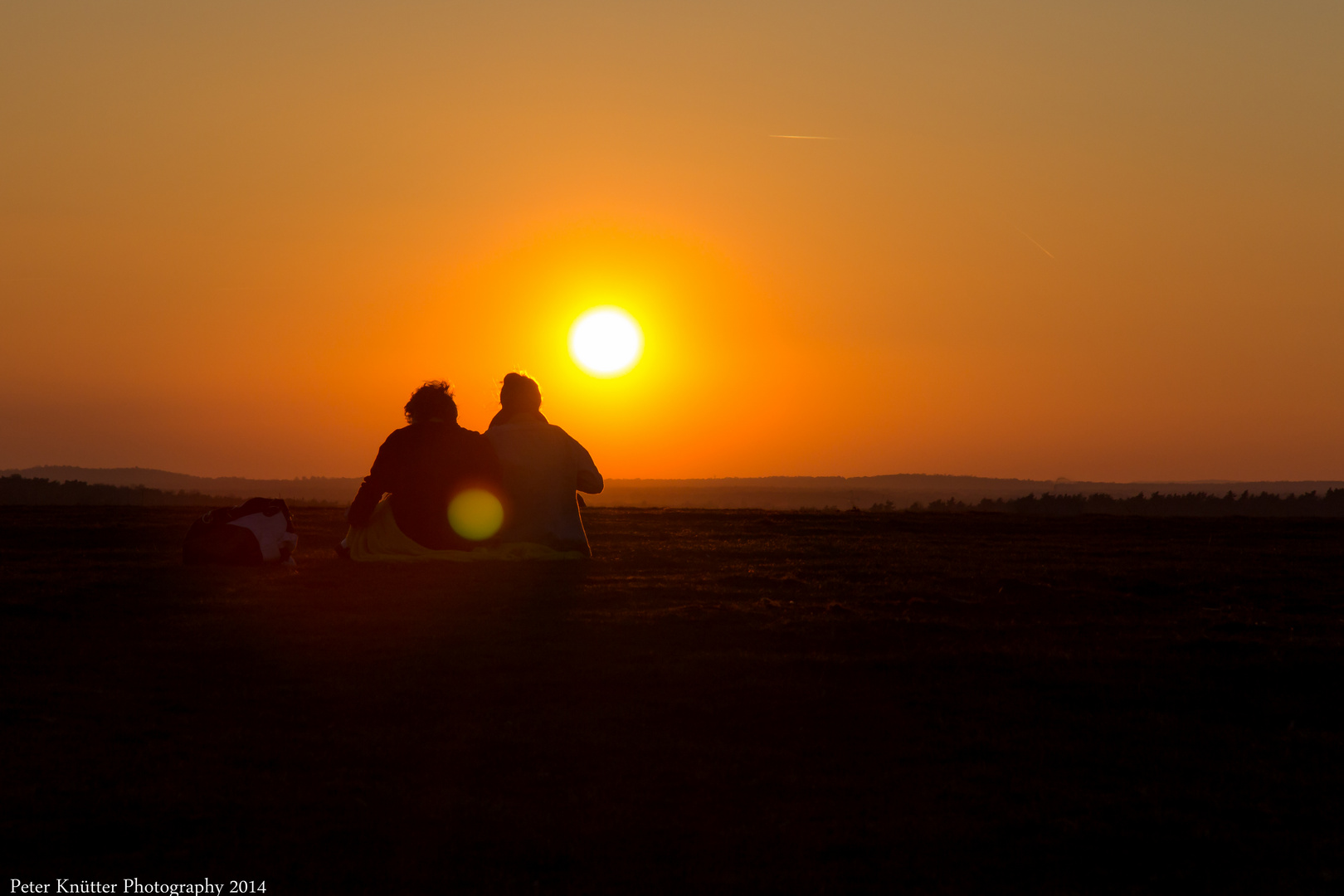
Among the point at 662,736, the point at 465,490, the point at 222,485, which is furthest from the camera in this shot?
the point at 222,485

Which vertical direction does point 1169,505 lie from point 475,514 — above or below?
below

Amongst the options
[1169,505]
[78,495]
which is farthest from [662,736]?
[1169,505]

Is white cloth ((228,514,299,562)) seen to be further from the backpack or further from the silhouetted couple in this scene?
the silhouetted couple

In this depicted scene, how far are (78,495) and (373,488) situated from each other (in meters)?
29.5

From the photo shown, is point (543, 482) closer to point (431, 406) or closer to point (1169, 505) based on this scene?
point (431, 406)

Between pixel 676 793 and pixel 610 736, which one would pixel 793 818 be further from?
pixel 610 736

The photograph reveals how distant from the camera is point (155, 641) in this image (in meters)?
9.34

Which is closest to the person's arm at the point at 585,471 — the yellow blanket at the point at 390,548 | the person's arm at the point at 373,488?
the yellow blanket at the point at 390,548

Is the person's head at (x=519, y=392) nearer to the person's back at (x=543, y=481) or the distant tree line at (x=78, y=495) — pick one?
the person's back at (x=543, y=481)

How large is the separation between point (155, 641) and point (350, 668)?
1978mm

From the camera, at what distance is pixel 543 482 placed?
16.1m

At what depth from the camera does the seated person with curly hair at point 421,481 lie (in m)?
15.3

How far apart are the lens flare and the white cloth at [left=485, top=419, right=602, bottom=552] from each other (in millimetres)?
195

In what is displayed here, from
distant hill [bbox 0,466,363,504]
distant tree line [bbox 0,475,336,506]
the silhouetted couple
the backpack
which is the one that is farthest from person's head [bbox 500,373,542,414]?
distant hill [bbox 0,466,363,504]
